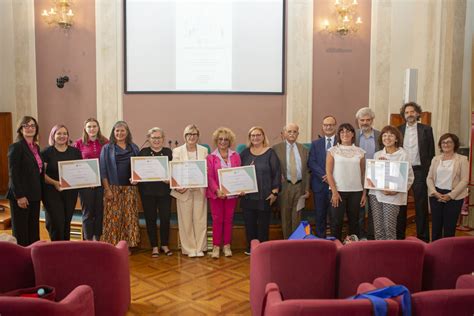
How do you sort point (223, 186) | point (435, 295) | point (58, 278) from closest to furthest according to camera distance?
point (435, 295), point (58, 278), point (223, 186)

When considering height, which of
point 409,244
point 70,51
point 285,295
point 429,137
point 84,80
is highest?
point 70,51

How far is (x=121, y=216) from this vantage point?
195 inches

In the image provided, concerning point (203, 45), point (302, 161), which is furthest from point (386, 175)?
point (203, 45)

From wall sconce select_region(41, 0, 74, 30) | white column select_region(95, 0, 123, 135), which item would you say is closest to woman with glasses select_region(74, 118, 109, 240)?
white column select_region(95, 0, 123, 135)

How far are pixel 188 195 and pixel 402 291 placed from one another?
10.5 ft

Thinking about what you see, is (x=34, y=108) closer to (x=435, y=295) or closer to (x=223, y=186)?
(x=223, y=186)

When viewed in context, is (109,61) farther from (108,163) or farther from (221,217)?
(221,217)

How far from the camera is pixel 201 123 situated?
7.93m

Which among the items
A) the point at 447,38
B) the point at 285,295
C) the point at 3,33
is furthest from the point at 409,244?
the point at 3,33

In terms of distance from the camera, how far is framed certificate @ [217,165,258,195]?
4812 mm

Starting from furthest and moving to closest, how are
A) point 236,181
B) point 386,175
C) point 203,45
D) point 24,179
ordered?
1. point 203,45
2. point 236,181
3. point 386,175
4. point 24,179

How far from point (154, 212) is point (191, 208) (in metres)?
0.41

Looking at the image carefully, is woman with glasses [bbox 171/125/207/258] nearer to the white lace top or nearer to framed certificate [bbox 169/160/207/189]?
framed certificate [bbox 169/160/207/189]

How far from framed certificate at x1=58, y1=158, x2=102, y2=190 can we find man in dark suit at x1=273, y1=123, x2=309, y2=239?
6.43 feet
